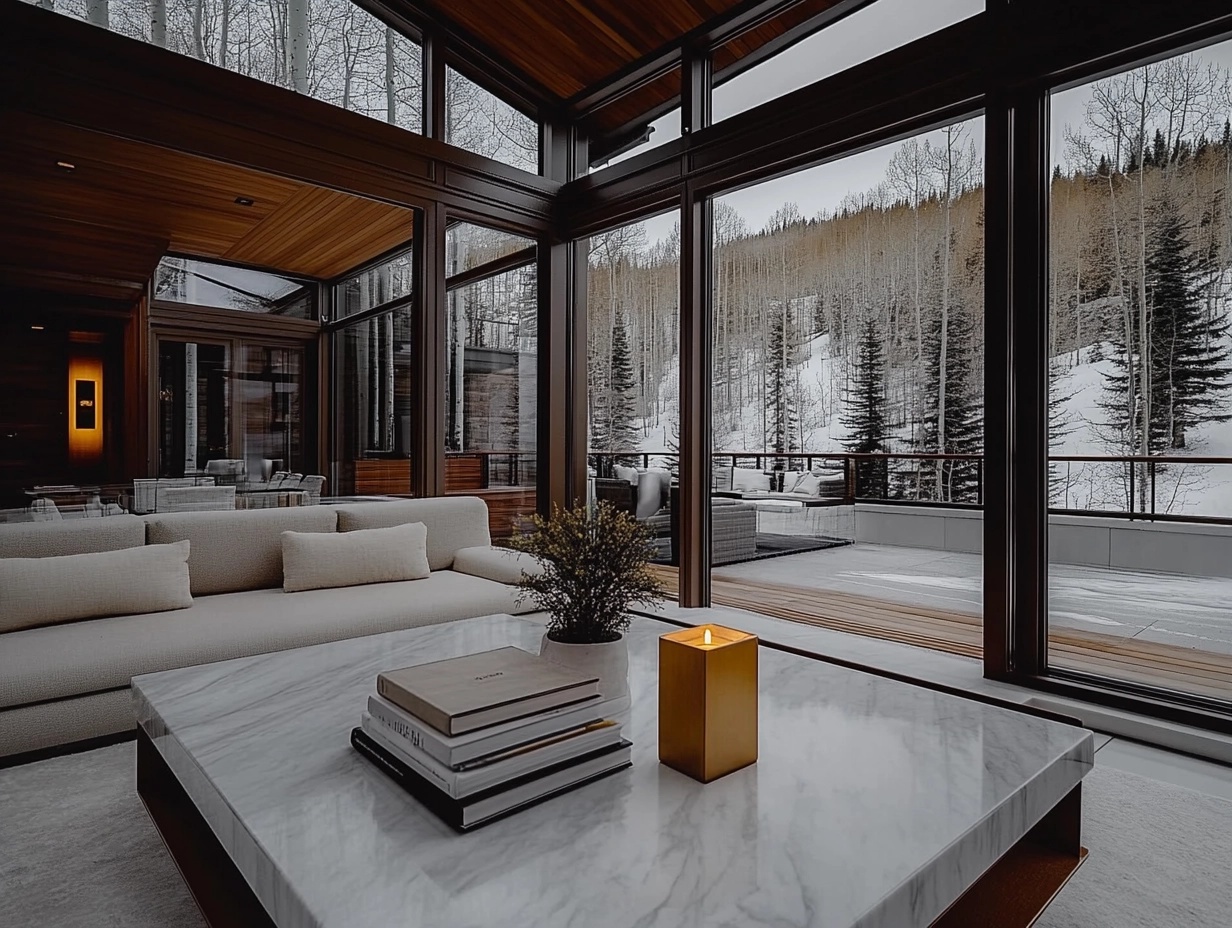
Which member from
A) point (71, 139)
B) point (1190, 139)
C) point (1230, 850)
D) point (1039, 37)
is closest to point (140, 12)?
point (71, 139)

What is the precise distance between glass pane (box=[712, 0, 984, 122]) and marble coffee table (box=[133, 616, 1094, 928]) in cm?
291

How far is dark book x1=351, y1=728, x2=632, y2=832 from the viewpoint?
3.70 ft

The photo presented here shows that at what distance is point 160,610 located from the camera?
2.74 m

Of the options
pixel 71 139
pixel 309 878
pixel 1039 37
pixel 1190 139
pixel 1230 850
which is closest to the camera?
pixel 309 878

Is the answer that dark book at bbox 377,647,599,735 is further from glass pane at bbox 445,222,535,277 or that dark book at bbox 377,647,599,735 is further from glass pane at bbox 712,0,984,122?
glass pane at bbox 445,222,535,277

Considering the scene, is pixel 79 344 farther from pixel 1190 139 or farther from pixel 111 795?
pixel 1190 139

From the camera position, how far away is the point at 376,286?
4.62 meters

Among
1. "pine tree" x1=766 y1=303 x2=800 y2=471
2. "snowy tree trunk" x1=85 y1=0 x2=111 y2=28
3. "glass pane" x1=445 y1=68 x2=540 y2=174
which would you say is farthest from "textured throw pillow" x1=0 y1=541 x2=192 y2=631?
"pine tree" x1=766 y1=303 x2=800 y2=471

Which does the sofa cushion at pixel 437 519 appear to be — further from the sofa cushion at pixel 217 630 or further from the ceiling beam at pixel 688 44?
the ceiling beam at pixel 688 44

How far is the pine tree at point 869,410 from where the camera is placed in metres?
5.41

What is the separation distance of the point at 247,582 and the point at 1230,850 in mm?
3369

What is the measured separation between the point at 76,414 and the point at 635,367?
359cm

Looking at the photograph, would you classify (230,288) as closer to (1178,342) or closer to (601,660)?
(601,660)

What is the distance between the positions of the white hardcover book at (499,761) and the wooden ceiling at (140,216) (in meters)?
3.49
